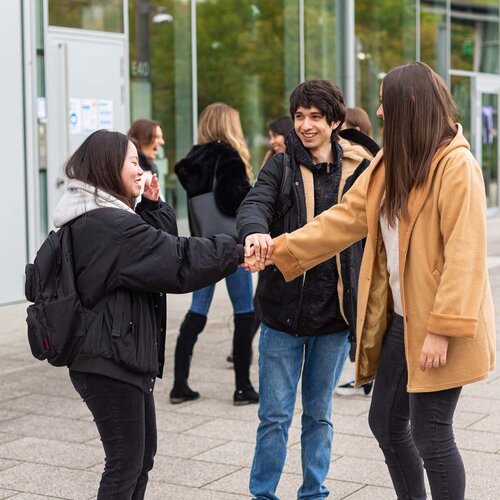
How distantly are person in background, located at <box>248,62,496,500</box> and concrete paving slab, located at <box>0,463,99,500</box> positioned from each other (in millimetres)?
1688

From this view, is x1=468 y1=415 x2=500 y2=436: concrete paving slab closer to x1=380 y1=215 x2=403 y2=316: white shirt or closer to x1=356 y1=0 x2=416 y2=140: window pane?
x1=380 y1=215 x2=403 y2=316: white shirt

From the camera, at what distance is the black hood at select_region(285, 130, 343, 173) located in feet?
14.7

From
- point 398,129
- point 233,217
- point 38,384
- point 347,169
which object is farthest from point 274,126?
point 398,129

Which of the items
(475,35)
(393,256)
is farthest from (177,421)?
(475,35)

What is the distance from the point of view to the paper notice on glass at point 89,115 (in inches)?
448

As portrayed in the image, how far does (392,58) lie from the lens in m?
18.0

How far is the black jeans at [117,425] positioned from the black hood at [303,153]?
4.14 feet

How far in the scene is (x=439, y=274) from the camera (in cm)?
363

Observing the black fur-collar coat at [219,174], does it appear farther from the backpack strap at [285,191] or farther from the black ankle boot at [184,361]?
the backpack strap at [285,191]

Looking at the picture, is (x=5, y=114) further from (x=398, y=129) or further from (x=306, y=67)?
(x=398, y=129)

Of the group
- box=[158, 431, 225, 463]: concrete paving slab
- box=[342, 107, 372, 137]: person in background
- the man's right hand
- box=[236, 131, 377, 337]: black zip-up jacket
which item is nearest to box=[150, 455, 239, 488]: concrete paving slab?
box=[158, 431, 225, 463]: concrete paving slab

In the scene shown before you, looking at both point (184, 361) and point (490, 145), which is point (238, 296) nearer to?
point (184, 361)

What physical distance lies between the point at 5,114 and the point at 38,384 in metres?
4.15

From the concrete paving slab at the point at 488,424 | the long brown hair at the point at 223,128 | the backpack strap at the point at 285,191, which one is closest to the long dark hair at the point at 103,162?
the backpack strap at the point at 285,191
